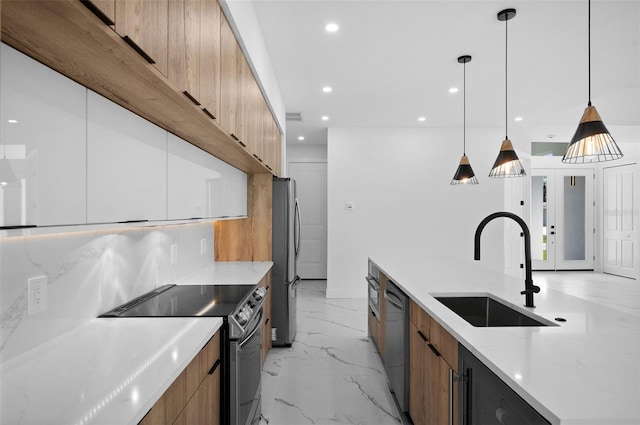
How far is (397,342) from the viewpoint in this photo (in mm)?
2375

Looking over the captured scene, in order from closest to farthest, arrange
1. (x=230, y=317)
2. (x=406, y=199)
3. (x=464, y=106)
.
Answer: (x=230, y=317)
(x=464, y=106)
(x=406, y=199)

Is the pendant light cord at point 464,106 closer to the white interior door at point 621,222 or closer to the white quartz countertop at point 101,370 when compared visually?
the white quartz countertop at point 101,370

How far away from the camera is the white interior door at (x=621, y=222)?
7.13 meters

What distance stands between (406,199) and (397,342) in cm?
374

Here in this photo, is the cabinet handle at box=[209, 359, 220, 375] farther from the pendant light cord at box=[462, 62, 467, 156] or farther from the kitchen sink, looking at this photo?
the pendant light cord at box=[462, 62, 467, 156]

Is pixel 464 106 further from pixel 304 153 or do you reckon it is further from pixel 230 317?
pixel 230 317

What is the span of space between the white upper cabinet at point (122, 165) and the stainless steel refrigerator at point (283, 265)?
187 cm

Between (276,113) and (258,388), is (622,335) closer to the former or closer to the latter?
(258,388)

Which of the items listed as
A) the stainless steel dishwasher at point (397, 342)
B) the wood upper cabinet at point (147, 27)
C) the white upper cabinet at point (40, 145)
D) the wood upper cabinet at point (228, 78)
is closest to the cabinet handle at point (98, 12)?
the wood upper cabinet at point (147, 27)

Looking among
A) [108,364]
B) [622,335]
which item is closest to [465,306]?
[622,335]

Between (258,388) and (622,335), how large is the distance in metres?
1.87

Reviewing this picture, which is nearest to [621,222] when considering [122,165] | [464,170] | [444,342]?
[464,170]

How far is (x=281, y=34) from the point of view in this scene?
2.88 meters

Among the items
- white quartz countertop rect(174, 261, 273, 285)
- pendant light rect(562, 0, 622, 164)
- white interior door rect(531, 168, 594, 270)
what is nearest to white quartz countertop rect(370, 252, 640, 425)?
pendant light rect(562, 0, 622, 164)
